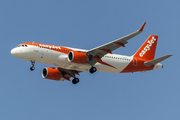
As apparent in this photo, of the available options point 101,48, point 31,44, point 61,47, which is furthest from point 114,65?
point 31,44

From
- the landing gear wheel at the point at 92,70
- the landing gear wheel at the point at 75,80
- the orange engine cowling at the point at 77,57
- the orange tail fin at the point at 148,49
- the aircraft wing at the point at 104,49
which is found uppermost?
the orange tail fin at the point at 148,49

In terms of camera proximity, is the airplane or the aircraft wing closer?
the aircraft wing

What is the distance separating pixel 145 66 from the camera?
55.4 metres

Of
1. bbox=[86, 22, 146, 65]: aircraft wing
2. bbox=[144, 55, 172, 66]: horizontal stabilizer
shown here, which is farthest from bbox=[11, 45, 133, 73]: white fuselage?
bbox=[144, 55, 172, 66]: horizontal stabilizer

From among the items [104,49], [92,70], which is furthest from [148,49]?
[92,70]

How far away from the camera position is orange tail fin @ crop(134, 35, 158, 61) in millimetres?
57031

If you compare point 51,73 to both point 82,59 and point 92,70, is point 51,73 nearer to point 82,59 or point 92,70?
point 92,70

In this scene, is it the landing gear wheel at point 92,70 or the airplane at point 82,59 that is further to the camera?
the landing gear wheel at point 92,70

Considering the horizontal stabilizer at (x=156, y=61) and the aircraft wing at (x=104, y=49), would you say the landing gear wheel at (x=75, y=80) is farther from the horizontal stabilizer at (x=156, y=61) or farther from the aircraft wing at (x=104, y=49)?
the horizontal stabilizer at (x=156, y=61)

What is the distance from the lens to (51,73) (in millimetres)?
54750

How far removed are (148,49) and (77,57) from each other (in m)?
14.6

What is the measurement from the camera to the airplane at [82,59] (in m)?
48.6

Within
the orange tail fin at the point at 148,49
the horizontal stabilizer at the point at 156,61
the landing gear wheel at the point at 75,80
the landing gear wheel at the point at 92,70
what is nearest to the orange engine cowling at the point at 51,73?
the landing gear wheel at the point at 75,80

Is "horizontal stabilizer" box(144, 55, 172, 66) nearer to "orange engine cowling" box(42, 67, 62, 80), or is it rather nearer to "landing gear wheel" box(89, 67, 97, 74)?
"landing gear wheel" box(89, 67, 97, 74)
